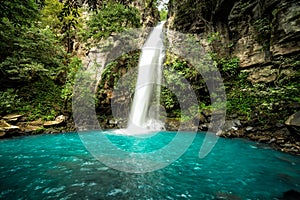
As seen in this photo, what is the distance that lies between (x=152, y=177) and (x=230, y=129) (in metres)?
6.29

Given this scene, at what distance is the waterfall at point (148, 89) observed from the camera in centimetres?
1247

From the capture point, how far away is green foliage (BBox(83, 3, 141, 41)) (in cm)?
1442

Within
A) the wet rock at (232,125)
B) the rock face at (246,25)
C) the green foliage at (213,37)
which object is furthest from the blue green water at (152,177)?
the green foliage at (213,37)

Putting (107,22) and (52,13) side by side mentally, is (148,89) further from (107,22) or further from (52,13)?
(52,13)

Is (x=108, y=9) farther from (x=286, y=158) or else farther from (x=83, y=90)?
(x=286, y=158)

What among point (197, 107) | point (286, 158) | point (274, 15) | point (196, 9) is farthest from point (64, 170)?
point (196, 9)

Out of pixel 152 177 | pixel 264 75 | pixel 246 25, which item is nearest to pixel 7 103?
pixel 152 177

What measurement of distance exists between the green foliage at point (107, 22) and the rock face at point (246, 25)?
14.9 feet

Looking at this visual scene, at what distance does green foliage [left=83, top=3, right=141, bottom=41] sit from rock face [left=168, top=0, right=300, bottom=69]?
4.54 metres

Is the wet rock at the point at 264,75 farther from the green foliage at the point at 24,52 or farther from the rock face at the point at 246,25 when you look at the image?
the green foliage at the point at 24,52

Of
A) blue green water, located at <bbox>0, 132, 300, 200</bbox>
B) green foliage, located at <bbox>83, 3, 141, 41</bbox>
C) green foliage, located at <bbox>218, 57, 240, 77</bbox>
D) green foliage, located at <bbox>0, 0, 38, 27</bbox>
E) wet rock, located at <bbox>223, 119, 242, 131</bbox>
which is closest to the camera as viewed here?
green foliage, located at <bbox>0, 0, 38, 27</bbox>

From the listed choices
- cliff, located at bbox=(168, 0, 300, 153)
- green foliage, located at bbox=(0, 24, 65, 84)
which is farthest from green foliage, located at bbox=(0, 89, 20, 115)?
cliff, located at bbox=(168, 0, 300, 153)

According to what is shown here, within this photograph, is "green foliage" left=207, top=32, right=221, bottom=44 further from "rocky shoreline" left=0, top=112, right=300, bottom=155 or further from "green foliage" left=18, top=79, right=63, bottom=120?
"green foliage" left=18, top=79, right=63, bottom=120

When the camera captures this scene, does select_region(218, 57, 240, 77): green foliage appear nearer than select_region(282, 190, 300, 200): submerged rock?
No
